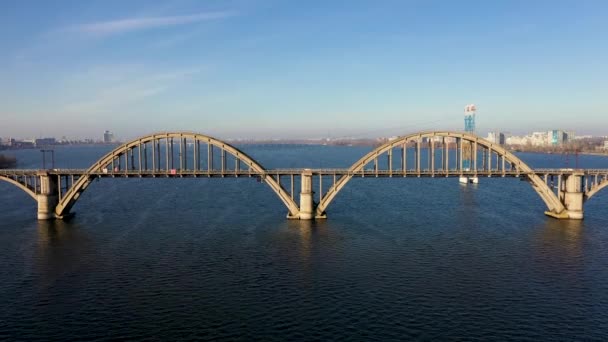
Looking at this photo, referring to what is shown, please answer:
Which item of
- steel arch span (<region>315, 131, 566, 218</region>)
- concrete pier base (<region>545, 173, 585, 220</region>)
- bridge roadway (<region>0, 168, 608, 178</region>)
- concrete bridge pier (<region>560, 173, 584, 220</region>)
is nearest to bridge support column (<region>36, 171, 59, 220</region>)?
bridge roadway (<region>0, 168, 608, 178</region>)

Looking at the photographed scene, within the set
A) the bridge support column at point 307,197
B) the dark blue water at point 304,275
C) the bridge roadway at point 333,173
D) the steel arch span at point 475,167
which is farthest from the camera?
the steel arch span at point 475,167

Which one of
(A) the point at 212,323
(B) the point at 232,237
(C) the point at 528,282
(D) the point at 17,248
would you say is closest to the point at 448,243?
(C) the point at 528,282

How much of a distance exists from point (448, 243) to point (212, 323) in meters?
39.7

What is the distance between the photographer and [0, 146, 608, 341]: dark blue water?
4375 cm

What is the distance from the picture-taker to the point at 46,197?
294 feet

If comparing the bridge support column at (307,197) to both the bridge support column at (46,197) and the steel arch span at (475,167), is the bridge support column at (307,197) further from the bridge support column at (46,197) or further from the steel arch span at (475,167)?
the bridge support column at (46,197)

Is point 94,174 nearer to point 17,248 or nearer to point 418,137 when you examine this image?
point 17,248

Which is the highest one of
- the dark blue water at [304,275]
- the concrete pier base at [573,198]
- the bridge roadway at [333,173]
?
the bridge roadway at [333,173]

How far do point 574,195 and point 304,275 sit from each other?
55698 mm

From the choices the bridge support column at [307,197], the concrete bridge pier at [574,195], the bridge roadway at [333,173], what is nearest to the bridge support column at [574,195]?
the concrete bridge pier at [574,195]

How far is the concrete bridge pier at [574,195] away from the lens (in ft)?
283

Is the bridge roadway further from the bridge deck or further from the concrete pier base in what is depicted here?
the concrete pier base

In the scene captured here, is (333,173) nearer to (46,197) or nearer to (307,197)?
(307,197)

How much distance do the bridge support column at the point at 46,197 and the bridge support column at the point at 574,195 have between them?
90942 millimetres
